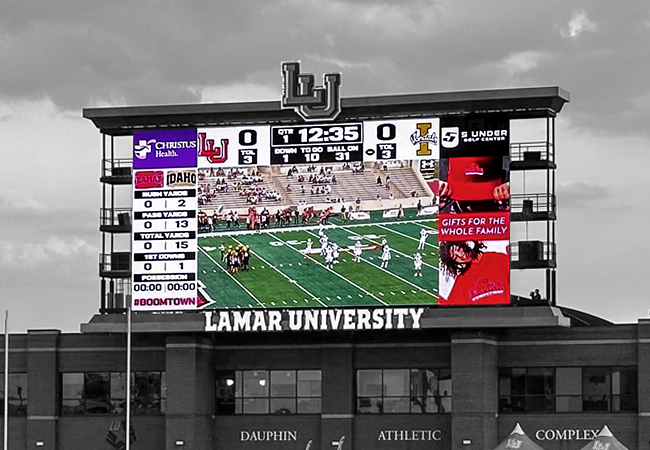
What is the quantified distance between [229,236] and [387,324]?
791 cm

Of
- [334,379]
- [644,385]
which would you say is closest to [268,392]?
[334,379]

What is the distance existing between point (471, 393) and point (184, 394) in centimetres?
1246

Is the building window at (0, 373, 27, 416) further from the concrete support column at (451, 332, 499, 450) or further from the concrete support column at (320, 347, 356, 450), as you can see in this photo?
the concrete support column at (451, 332, 499, 450)

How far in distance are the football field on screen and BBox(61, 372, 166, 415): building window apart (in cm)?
575

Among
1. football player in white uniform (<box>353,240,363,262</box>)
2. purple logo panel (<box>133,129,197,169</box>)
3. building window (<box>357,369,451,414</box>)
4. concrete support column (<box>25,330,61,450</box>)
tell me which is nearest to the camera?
football player in white uniform (<box>353,240,363,262</box>)

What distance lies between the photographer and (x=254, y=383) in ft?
251

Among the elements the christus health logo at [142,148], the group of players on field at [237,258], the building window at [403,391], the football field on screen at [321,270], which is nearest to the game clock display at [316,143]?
the football field on screen at [321,270]

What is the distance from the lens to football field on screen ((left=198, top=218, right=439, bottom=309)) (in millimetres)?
72000

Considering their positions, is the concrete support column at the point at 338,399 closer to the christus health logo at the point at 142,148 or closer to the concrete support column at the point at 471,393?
the concrete support column at the point at 471,393

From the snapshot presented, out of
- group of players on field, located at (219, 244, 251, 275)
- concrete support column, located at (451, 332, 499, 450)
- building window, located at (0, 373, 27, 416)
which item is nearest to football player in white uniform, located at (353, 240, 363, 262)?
group of players on field, located at (219, 244, 251, 275)

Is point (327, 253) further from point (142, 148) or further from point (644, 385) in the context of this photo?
point (644, 385)

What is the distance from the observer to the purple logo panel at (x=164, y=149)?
74.8 meters

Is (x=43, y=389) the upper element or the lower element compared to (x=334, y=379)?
lower

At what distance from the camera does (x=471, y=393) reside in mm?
71312
